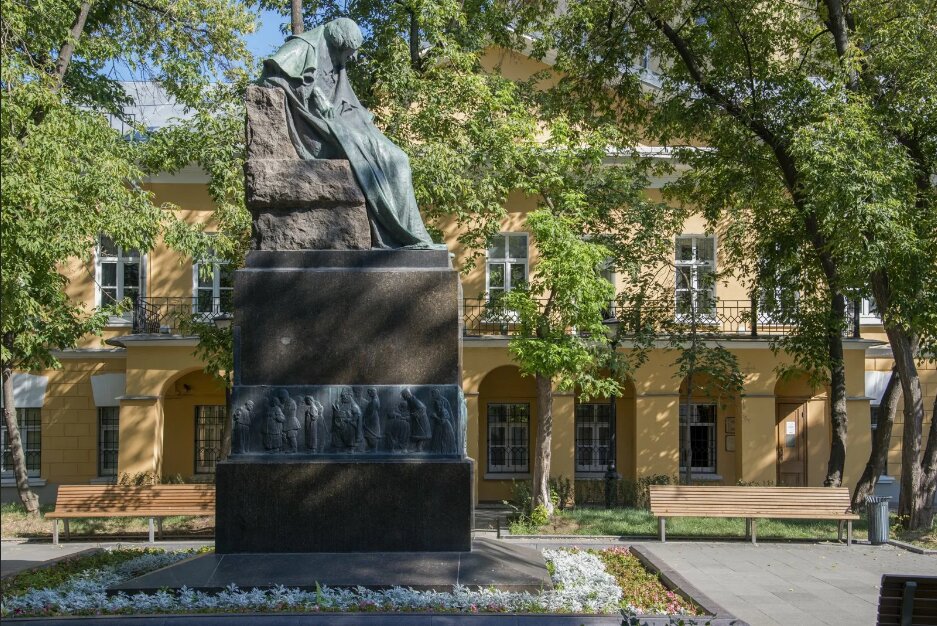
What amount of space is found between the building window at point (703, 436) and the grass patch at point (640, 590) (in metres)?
13.6

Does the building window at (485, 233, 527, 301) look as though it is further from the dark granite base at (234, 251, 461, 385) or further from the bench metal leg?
the bench metal leg

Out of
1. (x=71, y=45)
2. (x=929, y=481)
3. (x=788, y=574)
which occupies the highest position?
(x=71, y=45)

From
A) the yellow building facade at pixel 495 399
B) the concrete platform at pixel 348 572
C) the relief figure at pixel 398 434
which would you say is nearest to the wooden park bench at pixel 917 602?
the concrete platform at pixel 348 572

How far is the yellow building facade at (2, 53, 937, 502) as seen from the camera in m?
21.5

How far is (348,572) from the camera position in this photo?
24.4 feet

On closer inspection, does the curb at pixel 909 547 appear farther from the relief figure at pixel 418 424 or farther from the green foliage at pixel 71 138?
the green foliage at pixel 71 138

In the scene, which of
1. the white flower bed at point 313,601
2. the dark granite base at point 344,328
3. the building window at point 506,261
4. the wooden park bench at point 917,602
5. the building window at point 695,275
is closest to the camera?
the wooden park bench at point 917,602

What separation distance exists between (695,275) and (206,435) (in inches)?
421

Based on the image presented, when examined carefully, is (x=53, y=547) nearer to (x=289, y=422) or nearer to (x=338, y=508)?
(x=289, y=422)

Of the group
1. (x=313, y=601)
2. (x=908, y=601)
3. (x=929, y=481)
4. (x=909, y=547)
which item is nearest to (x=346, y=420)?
(x=313, y=601)

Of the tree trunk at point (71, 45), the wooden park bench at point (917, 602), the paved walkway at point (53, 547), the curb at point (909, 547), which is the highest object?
the tree trunk at point (71, 45)

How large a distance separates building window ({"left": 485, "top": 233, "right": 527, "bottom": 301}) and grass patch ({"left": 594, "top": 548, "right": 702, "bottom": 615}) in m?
12.5

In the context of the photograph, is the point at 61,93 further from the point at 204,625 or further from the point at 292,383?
the point at 204,625

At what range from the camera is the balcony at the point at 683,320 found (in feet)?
62.1
